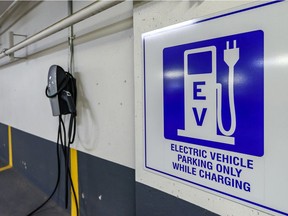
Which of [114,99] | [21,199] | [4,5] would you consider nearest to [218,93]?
[114,99]

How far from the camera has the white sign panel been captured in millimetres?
718

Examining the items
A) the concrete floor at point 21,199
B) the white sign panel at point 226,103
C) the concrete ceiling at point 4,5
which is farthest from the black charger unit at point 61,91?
the concrete ceiling at point 4,5

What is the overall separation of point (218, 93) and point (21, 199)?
7.51ft

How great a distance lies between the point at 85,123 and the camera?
5.72 ft

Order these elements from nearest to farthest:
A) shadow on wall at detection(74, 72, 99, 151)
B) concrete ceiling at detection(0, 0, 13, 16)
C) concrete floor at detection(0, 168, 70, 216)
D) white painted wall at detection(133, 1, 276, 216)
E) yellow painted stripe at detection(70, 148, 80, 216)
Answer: white painted wall at detection(133, 1, 276, 216)
shadow on wall at detection(74, 72, 99, 151)
yellow painted stripe at detection(70, 148, 80, 216)
concrete floor at detection(0, 168, 70, 216)
concrete ceiling at detection(0, 0, 13, 16)

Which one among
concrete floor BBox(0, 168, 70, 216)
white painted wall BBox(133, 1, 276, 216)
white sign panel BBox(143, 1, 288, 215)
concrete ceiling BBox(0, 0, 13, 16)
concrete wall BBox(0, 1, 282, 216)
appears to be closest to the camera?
white sign panel BBox(143, 1, 288, 215)

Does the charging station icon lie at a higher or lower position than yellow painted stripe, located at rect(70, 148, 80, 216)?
higher

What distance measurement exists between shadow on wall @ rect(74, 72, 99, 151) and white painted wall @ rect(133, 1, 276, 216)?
1.85ft

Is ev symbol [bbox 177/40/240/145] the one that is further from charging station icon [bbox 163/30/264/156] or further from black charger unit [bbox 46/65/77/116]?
black charger unit [bbox 46/65/77/116]

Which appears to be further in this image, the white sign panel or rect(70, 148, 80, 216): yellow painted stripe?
rect(70, 148, 80, 216): yellow painted stripe

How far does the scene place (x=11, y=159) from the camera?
3.33 metres

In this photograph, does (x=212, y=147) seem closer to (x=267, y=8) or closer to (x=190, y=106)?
(x=190, y=106)

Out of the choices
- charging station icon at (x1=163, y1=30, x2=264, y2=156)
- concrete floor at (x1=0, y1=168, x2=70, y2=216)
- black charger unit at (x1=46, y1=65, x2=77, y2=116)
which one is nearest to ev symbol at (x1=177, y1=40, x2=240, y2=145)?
charging station icon at (x1=163, y1=30, x2=264, y2=156)

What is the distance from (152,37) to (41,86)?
1635 millimetres
